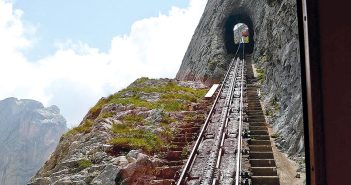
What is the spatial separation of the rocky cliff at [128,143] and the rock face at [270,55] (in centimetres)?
323

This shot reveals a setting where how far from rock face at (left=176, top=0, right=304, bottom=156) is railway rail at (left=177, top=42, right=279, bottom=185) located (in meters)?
0.77

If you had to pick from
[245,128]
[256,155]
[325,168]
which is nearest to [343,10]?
[325,168]

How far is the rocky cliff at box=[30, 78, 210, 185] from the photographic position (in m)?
11.0

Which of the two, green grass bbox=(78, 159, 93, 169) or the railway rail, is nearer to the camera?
the railway rail

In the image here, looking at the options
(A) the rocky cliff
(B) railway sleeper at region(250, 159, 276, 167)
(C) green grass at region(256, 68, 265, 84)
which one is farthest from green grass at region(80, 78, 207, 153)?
(C) green grass at region(256, 68, 265, 84)

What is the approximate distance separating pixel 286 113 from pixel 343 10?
12498mm

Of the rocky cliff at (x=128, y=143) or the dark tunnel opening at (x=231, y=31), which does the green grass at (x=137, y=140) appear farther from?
the dark tunnel opening at (x=231, y=31)

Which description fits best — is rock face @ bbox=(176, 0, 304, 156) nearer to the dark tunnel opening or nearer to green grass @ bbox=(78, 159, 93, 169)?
the dark tunnel opening

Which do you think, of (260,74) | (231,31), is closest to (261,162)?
(260,74)

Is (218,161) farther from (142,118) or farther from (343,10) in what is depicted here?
(343,10)

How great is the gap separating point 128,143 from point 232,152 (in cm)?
352

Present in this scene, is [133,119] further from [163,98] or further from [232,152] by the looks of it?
[232,152]

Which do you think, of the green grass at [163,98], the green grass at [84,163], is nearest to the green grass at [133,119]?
the green grass at [163,98]

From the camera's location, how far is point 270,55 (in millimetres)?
22047
